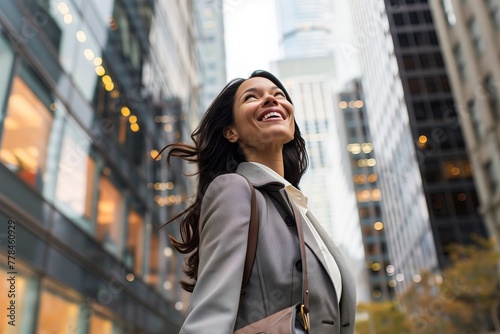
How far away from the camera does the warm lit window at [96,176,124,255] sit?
36.9ft

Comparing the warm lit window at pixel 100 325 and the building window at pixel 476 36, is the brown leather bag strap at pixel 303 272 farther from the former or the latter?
the building window at pixel 476 36

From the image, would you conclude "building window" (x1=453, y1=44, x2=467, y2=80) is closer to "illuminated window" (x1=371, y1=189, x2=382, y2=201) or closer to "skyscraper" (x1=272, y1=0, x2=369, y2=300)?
"illuminated window" (x1=371, y1=189, x2=382, y2=201)

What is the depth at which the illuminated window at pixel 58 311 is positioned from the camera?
7.29m

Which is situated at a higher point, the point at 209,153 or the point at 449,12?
the point at 449,12

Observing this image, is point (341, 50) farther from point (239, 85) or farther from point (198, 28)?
point (239, 85)

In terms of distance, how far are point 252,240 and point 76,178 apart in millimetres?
8624

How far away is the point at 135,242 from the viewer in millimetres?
14164

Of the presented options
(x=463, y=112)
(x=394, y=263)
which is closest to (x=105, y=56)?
(x=463, y=112)

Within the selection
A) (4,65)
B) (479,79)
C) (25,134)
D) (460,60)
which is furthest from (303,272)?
(460,60)

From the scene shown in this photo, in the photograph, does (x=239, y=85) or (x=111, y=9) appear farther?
(x=111, y=9)

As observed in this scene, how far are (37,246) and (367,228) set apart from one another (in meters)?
31.4

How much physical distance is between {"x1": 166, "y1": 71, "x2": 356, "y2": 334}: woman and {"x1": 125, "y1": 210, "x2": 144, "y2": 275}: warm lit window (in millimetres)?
11450

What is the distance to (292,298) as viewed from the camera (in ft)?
4.85

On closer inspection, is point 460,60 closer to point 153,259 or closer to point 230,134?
point 153,259
